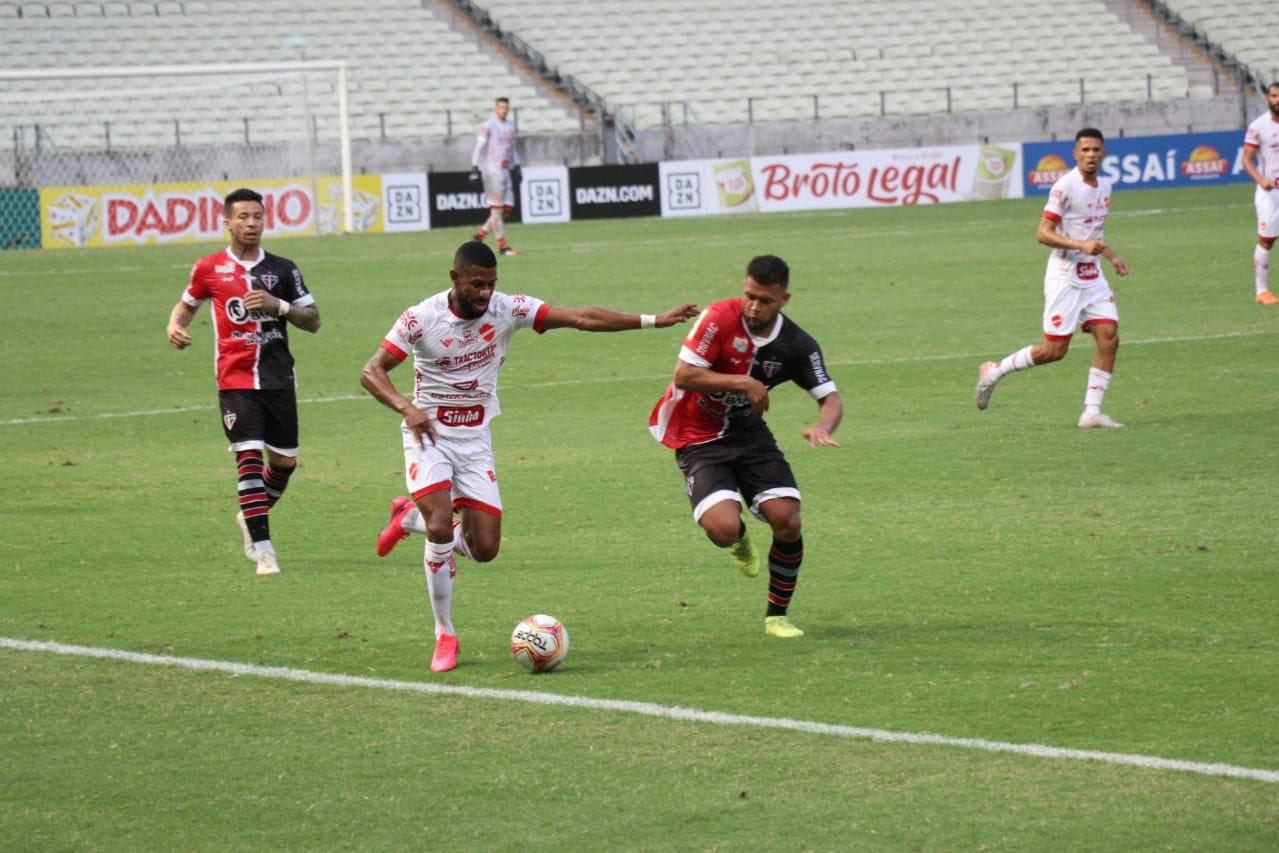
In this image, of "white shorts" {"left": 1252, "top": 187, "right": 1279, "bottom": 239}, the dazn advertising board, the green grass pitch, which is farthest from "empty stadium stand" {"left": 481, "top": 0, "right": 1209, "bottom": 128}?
the green grass pitch

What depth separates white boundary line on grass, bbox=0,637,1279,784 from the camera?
6020 mm

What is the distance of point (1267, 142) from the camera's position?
19.9 m

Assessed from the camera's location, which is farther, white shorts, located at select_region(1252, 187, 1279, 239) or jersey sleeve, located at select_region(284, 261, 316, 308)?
white shorts, located at select_region(1252, 187, 1279, 239)

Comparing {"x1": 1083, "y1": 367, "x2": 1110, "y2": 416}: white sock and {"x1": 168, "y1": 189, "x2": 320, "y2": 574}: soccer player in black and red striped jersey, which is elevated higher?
{"x1": 168, "y1": 189, "x2": 320, "y2": 574}: soccer player in black and red striped jersey

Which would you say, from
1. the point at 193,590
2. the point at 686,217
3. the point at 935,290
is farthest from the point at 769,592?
the point at 686,217

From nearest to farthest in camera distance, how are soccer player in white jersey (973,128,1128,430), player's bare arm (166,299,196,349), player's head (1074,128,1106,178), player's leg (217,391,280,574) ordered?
player's leg (217,391,280,574) < player's bare arm (166,299,196,349) < soccer player in white jersey (973,128,1128,430) < player's head (1074,128,1106,178)

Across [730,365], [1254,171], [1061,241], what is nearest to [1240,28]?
[1254,171]

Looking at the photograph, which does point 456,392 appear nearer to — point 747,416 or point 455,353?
point 455,353

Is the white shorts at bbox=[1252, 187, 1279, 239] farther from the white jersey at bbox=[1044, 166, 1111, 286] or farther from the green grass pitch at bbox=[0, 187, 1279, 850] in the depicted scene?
the white jersey at bbox=[1044, 166, 1111, 286]

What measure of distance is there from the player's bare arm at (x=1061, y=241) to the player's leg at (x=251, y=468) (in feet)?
20.7

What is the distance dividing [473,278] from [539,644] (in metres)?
1.60

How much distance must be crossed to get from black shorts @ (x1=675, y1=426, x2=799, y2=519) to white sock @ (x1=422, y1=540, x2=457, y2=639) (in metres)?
1.19

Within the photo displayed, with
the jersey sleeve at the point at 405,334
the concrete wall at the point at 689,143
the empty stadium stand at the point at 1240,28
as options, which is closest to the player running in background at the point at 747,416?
the jersey sleeve at the point at 405,334

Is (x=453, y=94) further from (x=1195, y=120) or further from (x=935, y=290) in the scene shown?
(x=935, y=290)
